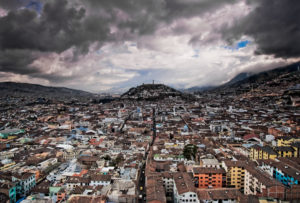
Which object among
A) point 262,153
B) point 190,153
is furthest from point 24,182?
Result: point 262,153

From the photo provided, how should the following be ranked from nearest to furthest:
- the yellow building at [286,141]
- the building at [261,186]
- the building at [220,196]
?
the building at [261,186]
the building at [220,196]
the yellow building at [286,141]

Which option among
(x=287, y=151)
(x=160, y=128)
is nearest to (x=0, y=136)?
(x=160, y=128)

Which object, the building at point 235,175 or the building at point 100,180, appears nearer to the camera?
the building at point 100,180

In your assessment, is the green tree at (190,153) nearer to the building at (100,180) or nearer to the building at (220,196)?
the building at (220,196)

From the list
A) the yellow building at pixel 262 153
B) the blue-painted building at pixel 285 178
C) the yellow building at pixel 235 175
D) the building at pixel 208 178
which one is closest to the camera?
the blue-painted building at pixel 285 178

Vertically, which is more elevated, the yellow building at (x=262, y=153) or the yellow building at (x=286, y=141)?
the yellow building at (x=286, y=141)

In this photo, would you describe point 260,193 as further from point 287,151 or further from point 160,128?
point 160,128

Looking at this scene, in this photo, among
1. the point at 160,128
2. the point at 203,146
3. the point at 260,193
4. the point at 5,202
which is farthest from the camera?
the point at 160,128

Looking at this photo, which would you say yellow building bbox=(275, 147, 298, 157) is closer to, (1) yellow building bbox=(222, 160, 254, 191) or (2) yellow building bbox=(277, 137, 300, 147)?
(2) yellow building bbox=(277, 137, 300, 147)

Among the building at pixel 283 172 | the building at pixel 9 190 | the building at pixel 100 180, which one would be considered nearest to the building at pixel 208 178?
the building at pixel 283 172

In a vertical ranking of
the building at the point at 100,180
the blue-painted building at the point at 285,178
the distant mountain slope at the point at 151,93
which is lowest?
the building at the point at 100,180
